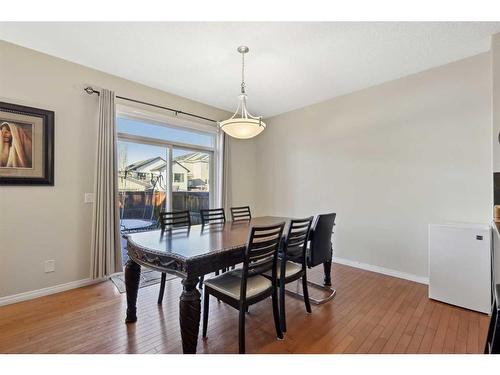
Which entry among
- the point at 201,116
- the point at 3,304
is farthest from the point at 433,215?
the point at 3,304

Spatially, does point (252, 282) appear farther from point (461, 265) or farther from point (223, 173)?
point (223, 173)

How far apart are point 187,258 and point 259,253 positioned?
53 centimetres

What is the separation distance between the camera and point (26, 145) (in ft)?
8.20

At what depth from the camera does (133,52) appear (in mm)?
2547

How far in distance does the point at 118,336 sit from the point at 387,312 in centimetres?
241

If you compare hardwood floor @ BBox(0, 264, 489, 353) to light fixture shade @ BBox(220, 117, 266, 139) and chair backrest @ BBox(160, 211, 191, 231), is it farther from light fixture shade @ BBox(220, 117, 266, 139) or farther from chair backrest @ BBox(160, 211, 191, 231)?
light fixture shade @ BBox(220, 117, 266, 139)

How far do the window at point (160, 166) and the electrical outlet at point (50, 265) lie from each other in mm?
830

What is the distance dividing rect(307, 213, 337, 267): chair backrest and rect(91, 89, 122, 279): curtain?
245 cm

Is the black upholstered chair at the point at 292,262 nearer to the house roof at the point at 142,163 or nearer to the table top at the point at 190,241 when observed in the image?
the table top at the point at 190,241

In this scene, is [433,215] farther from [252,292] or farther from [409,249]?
[252,292]

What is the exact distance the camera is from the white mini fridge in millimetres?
2197

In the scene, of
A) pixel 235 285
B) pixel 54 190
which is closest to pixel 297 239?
pixel 235 285

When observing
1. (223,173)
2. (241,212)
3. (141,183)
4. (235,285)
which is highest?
(223,173)

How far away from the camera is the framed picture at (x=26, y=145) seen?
2387 millimetres
